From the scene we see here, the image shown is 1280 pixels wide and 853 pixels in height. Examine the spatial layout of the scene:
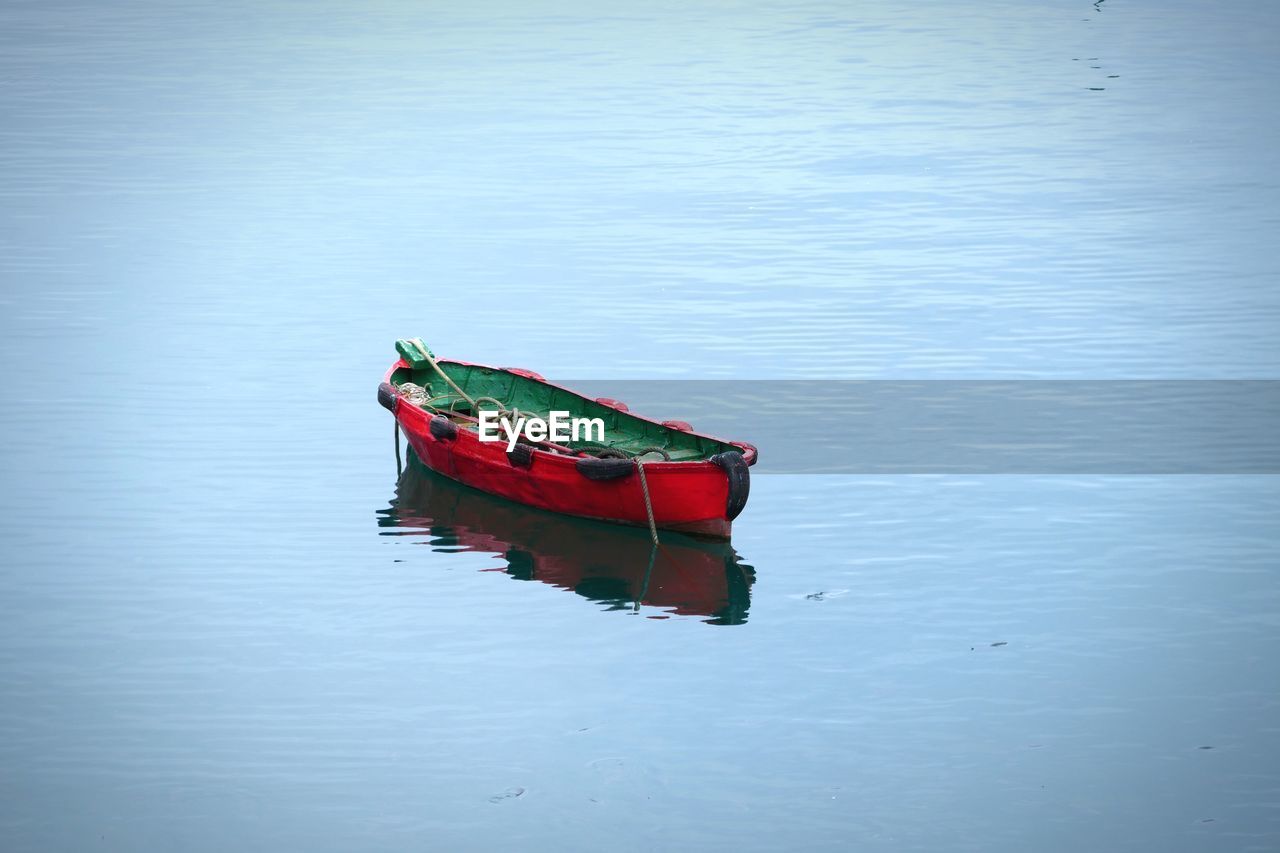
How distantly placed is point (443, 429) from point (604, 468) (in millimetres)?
3052

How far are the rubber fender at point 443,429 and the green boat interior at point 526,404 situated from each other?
0.53 feet

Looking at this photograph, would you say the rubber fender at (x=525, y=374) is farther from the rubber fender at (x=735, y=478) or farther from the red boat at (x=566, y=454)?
the rubber fender at (x=735, y=478)

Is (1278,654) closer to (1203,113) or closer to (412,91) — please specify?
(1203,113)

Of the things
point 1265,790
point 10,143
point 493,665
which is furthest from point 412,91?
point 1265,790

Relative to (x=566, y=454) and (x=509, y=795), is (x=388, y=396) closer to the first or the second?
(x=566, y=454)

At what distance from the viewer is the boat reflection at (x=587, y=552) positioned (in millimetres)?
22438

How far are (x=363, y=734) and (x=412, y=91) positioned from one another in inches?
1666

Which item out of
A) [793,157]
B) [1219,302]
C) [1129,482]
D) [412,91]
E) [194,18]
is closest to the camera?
[1129,482]

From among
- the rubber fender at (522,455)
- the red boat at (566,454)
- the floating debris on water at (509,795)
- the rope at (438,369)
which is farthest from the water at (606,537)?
the rope at (438,369)

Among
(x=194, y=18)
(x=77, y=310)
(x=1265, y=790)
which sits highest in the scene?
(x=194, y=18)

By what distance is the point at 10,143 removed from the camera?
166 feet

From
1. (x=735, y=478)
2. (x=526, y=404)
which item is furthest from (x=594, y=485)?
(x=526, y=404)

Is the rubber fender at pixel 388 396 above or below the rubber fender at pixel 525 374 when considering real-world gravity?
below

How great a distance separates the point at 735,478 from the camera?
23.0 meters
